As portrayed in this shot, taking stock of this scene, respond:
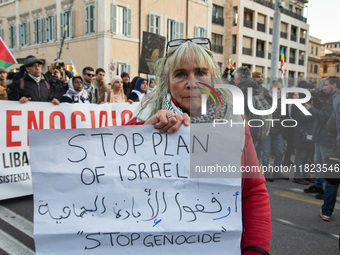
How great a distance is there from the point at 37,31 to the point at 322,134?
24358 mm

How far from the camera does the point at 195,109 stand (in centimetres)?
148

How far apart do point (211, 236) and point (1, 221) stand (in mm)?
3455

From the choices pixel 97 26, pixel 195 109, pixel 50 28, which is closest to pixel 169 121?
pixel 195 109

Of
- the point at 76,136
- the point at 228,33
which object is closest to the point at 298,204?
the point at 76,136

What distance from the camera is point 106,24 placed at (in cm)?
2017

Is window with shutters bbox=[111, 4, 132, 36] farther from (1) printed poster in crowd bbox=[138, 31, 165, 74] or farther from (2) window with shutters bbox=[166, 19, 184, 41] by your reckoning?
(1) printed poster in crowd bbox=[138, 31, 165, 74]

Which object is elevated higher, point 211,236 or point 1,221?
point 211,236

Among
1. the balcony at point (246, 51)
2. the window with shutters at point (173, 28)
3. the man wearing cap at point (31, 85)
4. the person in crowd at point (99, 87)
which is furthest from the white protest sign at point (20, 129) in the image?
the balcony at point (246, 51)

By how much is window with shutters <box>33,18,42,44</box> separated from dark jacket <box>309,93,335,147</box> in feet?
77.9

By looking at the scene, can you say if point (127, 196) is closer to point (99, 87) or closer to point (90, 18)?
point (99, 87)

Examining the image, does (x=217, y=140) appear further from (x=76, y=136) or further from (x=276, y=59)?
(x=276, y=59)

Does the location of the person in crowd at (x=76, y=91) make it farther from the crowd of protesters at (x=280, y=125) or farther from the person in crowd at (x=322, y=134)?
the person in crowd at (x=322, y=134)

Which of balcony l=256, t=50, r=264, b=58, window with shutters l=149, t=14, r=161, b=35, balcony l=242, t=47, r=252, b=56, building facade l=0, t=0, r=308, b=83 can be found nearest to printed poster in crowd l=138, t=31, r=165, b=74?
building facade l=0, t=0, r=308, b=83

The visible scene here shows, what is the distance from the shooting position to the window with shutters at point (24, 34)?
83.9 feet
